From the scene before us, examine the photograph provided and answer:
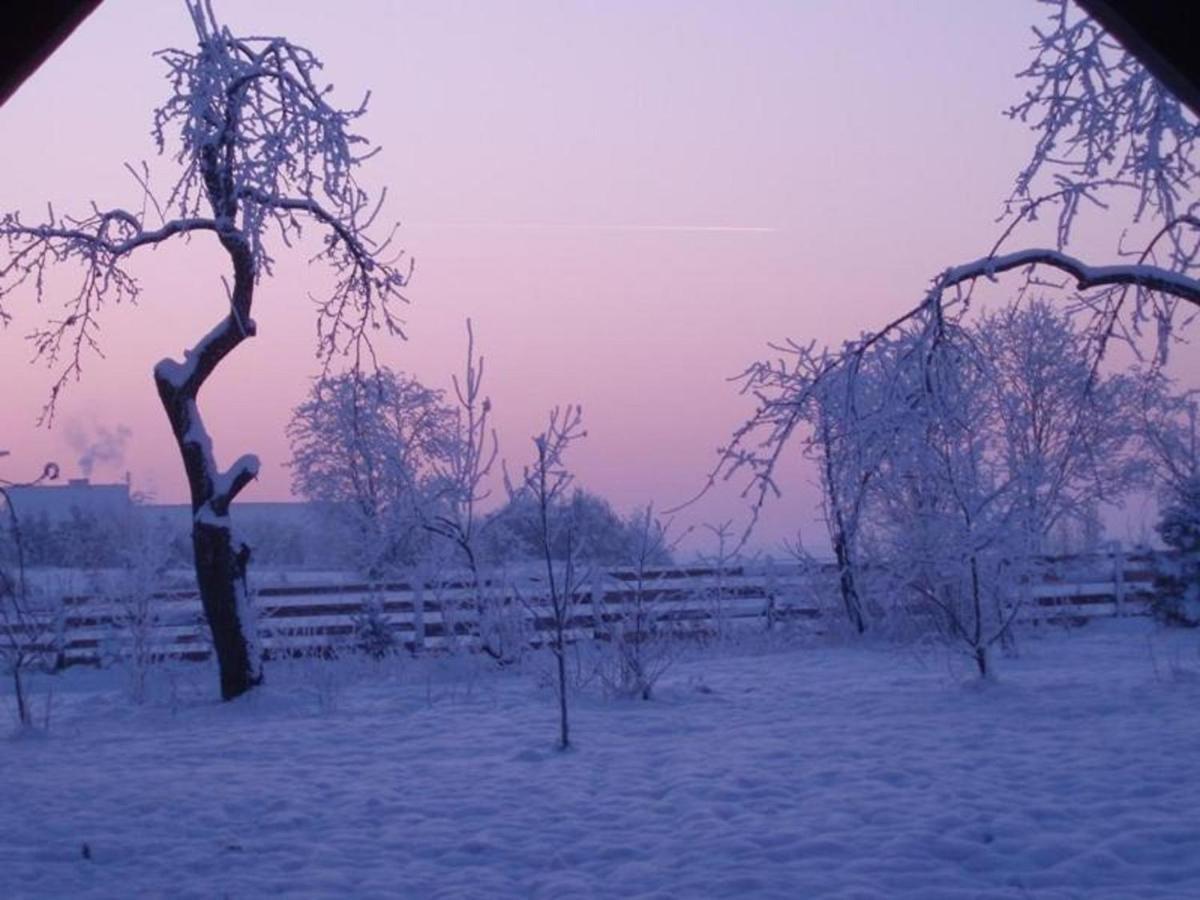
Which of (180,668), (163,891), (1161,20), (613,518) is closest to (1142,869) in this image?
(163,891)

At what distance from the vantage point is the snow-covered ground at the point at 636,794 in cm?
684

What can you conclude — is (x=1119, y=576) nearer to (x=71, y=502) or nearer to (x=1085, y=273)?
(x=1085, y=273)

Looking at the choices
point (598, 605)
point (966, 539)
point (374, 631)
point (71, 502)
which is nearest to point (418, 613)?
point (374, 631)

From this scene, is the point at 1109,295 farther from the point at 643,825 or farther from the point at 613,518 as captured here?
the point at 613,518

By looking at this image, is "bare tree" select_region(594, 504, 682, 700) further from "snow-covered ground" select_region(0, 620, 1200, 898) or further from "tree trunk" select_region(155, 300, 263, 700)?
"tree trunk" select_region(155, 300, 263, 700)

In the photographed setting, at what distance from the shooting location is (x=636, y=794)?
898 centimetres

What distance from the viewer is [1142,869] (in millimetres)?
6590

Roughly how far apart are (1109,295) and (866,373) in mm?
2196

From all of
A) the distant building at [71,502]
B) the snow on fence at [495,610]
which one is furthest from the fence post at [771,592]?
the distant building at [71,502]

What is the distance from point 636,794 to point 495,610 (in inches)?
377

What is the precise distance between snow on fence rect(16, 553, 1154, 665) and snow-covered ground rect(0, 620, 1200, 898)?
158 inches

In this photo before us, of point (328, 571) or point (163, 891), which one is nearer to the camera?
point (163, 891)

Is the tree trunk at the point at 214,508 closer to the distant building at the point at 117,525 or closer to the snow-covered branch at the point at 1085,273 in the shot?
the snow-covered branch at the point at 1085,273

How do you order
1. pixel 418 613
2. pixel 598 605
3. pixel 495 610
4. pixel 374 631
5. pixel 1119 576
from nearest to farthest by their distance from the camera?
pixel 598 605
pixel 495 610
pixel 374 631
pixel 418 613
pixel 1119 576
